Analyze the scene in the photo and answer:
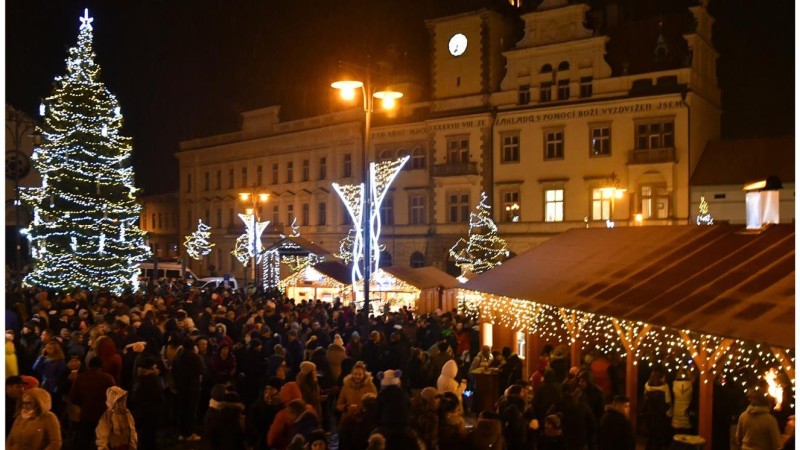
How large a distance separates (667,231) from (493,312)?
4.74 m

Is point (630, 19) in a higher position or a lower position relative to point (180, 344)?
higher

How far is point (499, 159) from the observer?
136 feet

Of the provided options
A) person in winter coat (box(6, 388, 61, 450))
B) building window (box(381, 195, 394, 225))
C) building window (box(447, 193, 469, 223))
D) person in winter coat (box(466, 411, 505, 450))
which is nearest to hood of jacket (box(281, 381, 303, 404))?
person in winter coat (box(466, 411, 505, 450))

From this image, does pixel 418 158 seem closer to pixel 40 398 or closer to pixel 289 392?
pixel 289 392

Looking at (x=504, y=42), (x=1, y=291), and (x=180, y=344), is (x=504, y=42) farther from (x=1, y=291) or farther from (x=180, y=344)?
(x=1, y=291)

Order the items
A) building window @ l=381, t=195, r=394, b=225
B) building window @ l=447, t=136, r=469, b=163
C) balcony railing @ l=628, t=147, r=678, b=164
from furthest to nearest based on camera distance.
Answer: building window @ l=381, t=195, r=394, b=225
building window @ l=447, t=136, r=469, b=163
balcony railing @ l=628, t=147, r=678, b=164

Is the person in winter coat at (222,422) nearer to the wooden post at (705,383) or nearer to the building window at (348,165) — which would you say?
the wooden post at (705,383)

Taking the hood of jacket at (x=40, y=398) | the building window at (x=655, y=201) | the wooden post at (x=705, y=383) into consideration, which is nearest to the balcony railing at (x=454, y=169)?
the building window at (x=655, y=201)

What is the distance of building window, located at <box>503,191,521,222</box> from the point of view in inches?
1612

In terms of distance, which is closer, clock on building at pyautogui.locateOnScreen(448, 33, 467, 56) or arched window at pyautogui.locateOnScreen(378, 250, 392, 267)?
clock on building at pyautogui.locateOnScreen(448, 33, 467, 56)

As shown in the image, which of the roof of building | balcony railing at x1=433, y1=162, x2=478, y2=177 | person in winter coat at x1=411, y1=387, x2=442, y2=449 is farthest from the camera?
balcony railing at x1=433, y1=162, x2=478, y2=177

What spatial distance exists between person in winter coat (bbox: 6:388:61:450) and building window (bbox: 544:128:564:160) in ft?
112

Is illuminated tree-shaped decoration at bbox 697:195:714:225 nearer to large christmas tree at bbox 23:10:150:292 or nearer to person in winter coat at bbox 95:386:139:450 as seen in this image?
large christmas tree at bbox 23:10:150:292

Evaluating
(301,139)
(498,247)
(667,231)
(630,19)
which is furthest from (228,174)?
(667,231)
